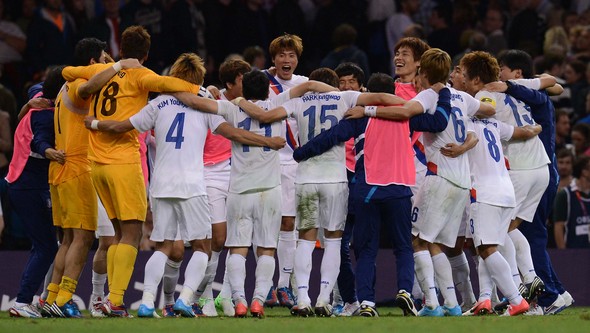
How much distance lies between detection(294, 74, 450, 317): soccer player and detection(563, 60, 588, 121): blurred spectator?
26.2ft

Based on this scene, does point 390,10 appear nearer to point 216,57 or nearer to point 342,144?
point 216,57

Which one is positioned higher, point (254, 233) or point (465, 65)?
point (465, 65)

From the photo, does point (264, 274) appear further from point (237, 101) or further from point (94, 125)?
point (94, 125)

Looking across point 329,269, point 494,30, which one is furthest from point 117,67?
point 494,30

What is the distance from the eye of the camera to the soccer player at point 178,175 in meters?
13.2

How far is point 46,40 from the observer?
20.8 meters

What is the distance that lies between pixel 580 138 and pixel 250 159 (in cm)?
778

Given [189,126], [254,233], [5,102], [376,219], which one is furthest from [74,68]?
[5,102]

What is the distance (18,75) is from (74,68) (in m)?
7.52

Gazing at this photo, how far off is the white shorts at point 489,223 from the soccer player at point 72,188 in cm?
393

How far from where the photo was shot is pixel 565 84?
827 inches

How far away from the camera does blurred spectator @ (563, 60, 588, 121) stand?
2102 centimetres

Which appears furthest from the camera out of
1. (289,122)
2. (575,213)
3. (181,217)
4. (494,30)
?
(494,30)

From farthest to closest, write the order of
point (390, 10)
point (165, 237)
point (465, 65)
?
point (390, 10), point (465, 65), point (165, 237)
